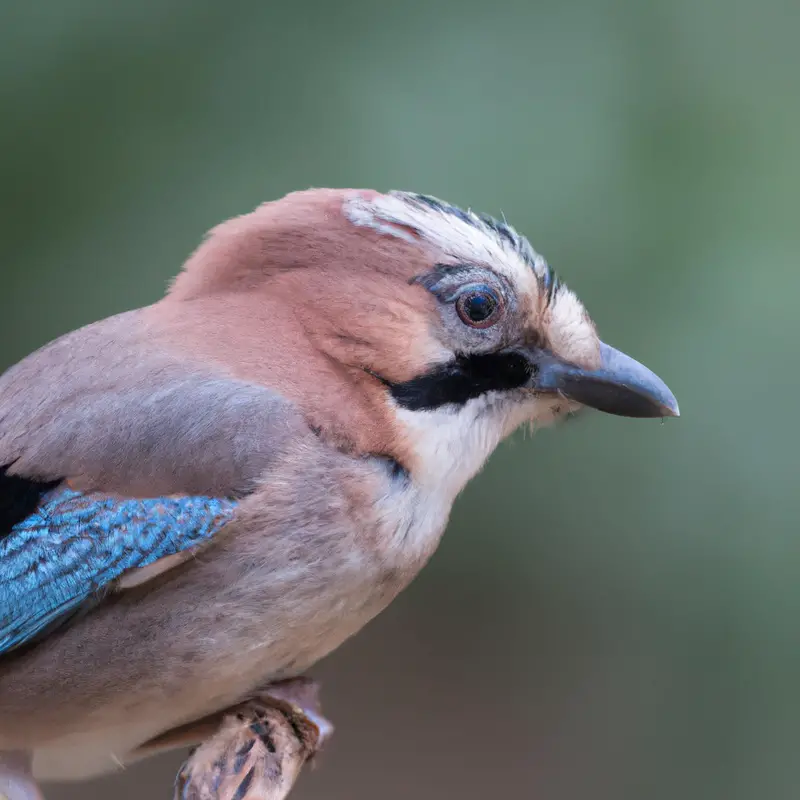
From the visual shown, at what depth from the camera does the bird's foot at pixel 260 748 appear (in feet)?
6.57

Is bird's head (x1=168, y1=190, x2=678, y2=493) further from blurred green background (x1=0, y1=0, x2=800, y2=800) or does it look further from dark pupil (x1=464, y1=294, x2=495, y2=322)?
blurred green background (x1=0, y1=0, x2=800, y2=800)

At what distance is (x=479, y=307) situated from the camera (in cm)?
228

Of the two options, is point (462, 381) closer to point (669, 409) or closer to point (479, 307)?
point (479, 307)

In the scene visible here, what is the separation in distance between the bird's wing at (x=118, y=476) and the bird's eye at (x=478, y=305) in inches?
14.0

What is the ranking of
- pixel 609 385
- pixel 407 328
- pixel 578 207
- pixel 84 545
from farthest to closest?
pixel 578 207 → pixel 609 385 → pixel 407 328 → pixel 84 545

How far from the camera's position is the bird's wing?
2.09 m

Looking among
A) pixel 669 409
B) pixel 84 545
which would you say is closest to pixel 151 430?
pixel 84 545

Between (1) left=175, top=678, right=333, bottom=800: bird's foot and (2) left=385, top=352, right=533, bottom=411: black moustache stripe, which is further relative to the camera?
(2) left=385, top=352, right=533, bottom=411: black moustache stripe

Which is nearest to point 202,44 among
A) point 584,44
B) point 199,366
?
point 584,44

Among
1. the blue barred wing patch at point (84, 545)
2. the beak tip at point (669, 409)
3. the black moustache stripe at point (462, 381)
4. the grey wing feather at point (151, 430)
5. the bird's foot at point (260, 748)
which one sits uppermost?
the beak tip at point (669, 409)

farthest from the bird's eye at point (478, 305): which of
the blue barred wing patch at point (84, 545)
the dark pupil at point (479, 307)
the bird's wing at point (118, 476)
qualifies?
the blue barred wing patch at point (84, 545)

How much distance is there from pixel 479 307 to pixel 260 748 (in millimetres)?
855

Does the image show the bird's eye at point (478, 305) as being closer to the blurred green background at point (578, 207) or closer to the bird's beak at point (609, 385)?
the bird's beak at point (609, 385)

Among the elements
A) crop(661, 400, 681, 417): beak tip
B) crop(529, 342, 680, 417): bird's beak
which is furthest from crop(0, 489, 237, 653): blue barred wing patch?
crop(661, 400, 681, 417): beak tip
